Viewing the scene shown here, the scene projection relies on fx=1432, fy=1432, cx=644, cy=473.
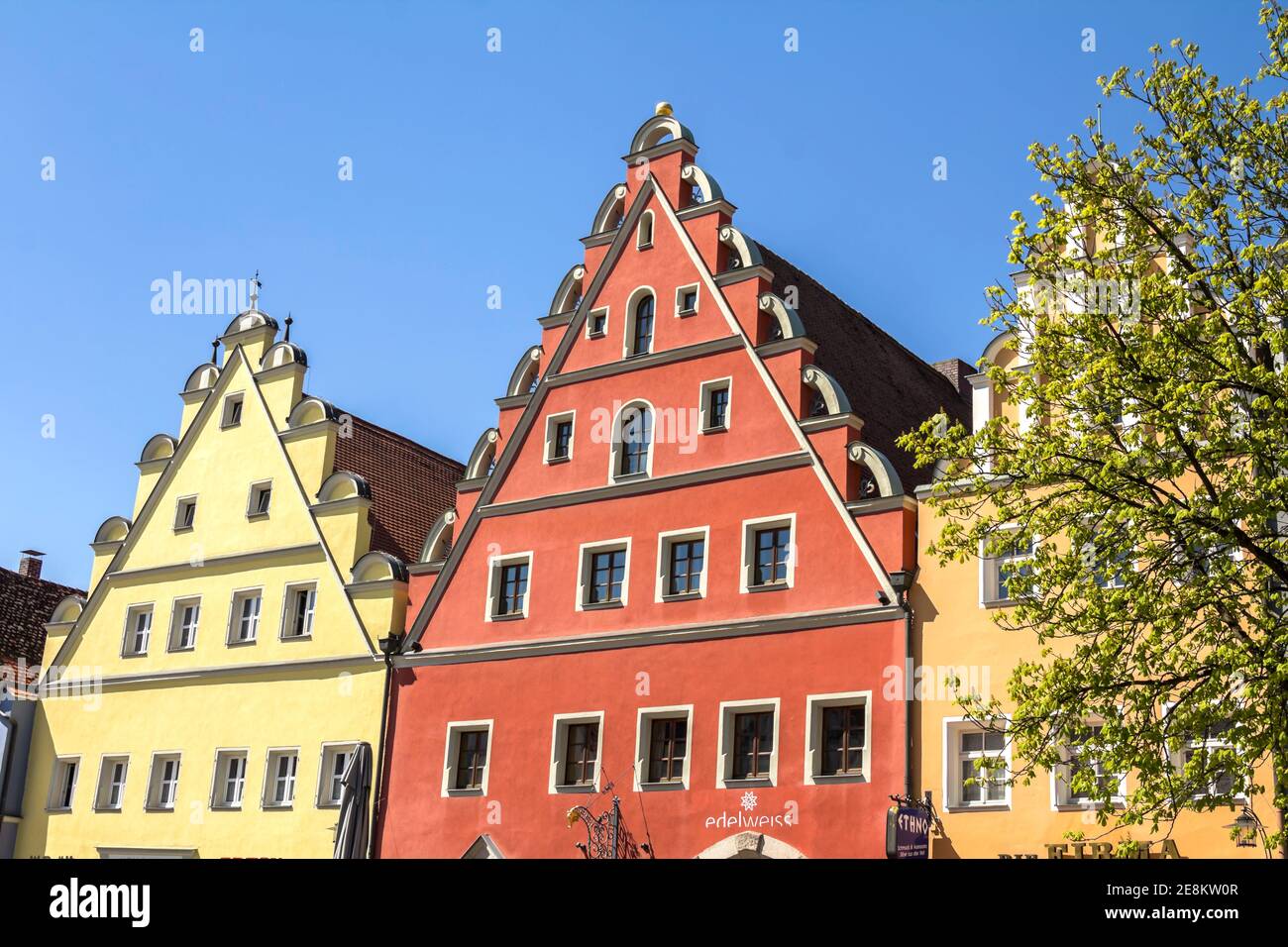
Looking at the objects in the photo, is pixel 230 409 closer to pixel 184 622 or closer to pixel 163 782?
pixel 184 622

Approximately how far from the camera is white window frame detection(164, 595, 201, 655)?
3347cm

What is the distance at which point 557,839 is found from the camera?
2558 cm

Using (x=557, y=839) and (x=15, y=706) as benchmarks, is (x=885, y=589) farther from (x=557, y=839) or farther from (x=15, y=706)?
(x=15, y=706)

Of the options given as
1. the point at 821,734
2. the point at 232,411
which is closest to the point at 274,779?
the point at 232,411

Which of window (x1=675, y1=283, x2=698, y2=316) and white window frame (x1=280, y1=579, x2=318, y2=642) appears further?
white window frame (x1=280, y1=579, x2=318, y2=642)

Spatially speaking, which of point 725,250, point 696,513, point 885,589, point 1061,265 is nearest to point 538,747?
point 696,513

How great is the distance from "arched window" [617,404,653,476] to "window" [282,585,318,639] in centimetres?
824

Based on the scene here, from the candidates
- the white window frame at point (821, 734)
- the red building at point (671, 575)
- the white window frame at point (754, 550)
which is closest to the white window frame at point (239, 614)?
the red building at point (671, 575)

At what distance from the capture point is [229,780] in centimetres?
3111

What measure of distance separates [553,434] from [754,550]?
5729 mm

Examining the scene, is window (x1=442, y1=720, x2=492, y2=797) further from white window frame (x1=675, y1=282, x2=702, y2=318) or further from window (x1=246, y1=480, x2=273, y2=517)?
white window frame (x1=675, y1=282, x2=702, y2=318)

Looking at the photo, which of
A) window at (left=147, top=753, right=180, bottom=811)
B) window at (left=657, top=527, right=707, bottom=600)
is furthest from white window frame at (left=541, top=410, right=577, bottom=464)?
window at (left=147, top=753, right=180, bottom=811)

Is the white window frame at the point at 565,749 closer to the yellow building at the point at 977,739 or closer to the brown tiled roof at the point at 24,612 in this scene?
the yellow building at the point at 977,739

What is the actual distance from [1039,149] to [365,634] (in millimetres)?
17885
